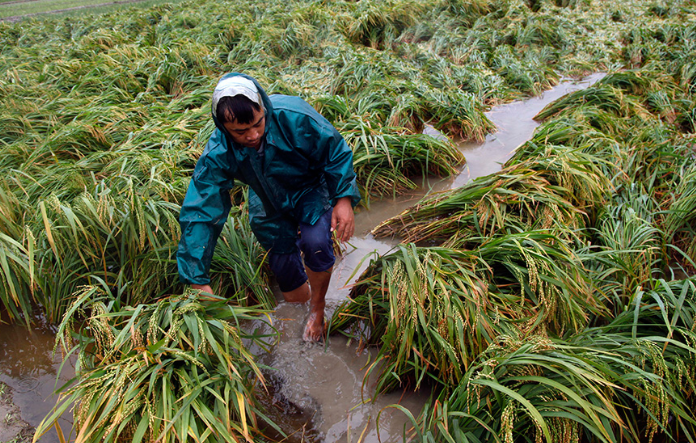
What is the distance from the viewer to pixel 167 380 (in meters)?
1.63

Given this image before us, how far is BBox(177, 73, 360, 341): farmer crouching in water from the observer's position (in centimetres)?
190

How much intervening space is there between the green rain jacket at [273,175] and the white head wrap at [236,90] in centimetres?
7

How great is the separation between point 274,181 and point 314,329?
87 cm

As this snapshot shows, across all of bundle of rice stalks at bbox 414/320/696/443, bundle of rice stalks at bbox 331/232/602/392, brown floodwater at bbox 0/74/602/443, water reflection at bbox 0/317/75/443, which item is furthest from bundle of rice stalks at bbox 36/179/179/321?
bundle of rice stalks at bbox 414/320/696/443

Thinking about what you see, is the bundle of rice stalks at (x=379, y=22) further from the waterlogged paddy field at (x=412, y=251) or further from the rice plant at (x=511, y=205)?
the rice plant at (x=511, y=205)

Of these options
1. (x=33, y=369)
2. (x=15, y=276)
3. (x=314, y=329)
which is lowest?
(x=33, y=369)

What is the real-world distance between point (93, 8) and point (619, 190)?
12.9 metres

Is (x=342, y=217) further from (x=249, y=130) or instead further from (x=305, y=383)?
(x=305, y=383)

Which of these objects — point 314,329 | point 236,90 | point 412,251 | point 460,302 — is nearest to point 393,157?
point 412,251

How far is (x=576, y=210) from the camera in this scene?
2.71 metres

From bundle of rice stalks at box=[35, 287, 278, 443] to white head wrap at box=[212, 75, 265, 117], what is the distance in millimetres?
896

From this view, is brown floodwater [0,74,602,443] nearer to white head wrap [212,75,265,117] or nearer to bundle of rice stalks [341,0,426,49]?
white head wrap [212,75,265,117]

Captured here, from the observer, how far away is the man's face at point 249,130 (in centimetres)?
186

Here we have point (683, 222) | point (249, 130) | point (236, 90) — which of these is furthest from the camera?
point (683, 222)
